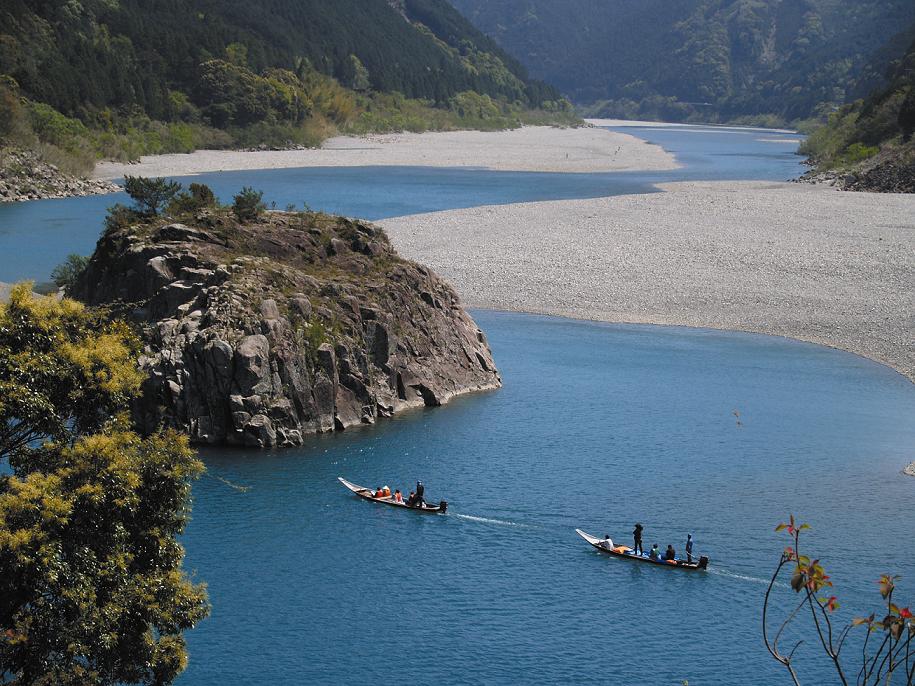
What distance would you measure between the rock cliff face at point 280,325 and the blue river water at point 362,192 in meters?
23.7

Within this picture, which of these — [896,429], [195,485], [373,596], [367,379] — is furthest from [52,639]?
[896,429]

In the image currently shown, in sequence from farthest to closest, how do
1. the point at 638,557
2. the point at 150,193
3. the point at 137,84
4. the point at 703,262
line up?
the point at 137,84, the point at 703,262, the point at 150,193, the point at 638,557

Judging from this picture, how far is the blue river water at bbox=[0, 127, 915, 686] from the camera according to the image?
90.7ft

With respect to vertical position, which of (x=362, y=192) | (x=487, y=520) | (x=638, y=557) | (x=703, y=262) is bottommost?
(x=638, y=557)

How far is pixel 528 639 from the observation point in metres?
28.2

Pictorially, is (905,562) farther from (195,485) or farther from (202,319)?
(202,319)

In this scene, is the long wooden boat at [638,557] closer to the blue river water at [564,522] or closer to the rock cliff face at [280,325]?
the blue river water at [564,522]

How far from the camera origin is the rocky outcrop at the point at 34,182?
104m

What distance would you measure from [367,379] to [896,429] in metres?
21.7

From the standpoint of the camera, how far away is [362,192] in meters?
115

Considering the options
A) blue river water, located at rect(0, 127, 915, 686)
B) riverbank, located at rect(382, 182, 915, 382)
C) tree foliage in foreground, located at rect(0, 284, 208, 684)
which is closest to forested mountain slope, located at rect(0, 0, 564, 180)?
riverbank, located at rect(382, 182, 915, 382)

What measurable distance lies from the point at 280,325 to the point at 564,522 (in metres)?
13.4

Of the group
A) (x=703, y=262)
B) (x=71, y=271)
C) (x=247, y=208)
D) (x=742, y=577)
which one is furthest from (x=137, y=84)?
(x=742, y=577)

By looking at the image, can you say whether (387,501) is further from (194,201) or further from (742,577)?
(194,201)
